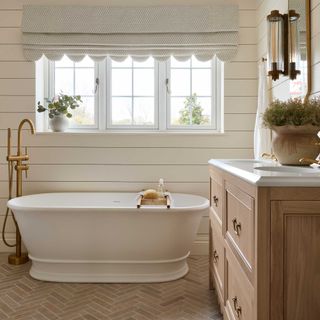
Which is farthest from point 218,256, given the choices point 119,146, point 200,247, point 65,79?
point 65,79

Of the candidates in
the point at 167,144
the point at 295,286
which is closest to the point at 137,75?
the point at 167,144

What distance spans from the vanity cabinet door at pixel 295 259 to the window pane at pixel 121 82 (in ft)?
8.85

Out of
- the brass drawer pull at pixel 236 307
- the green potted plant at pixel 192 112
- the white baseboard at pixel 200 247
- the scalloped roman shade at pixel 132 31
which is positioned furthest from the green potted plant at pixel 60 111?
the brass drawer pull at pixel 236 307

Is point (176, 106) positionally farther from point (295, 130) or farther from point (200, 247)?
point (295, 130)

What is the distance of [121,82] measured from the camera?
3.59m

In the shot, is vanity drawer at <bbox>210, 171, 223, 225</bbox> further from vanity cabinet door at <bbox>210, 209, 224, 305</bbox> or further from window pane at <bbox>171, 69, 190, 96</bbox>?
window pane at <bbox>171, 69, 190, 96</bbox>

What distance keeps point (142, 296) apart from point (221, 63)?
2.30 meters

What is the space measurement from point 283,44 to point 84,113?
2.07m

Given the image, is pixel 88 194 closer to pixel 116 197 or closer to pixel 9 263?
pixel 116 197

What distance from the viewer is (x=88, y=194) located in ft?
10.9

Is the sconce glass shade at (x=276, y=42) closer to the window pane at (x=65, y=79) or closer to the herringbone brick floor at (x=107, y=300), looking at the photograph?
the herringbone brick floor at (x=107, y=300)

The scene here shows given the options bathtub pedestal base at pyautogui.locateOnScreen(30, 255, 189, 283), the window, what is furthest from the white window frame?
bathtub pedestal base at pyautogui.locateOnScreen(30, 255, 189, 283)

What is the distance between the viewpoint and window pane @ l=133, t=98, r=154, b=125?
3.60 m

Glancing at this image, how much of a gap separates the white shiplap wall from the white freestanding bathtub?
745 millimetres
